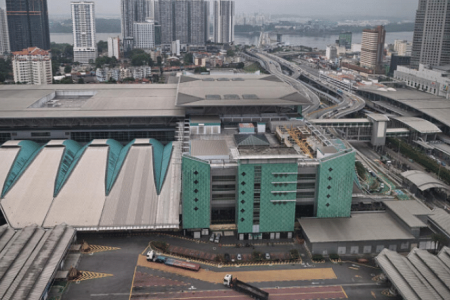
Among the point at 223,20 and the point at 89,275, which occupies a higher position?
the point at 223,20

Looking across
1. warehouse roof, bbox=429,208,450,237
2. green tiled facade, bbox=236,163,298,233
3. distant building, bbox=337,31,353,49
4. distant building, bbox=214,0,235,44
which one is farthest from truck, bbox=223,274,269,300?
distant building, bbox=214,0,235,44

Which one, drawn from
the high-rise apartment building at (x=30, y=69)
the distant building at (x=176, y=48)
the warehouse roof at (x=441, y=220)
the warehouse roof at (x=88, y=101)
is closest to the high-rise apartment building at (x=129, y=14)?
the distant building at (x=176, y=48)

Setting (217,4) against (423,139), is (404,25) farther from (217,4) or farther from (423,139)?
(423,139)

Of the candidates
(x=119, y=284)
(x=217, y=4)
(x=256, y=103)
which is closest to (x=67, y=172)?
(x=119, y=284)

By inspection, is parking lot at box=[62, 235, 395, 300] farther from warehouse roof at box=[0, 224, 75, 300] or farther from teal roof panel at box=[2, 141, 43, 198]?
teal roof panel at box=[2, 141, 43, 198]

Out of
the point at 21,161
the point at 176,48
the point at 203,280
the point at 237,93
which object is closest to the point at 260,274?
the point at 203,280

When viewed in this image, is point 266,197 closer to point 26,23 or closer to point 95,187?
point 95,187
